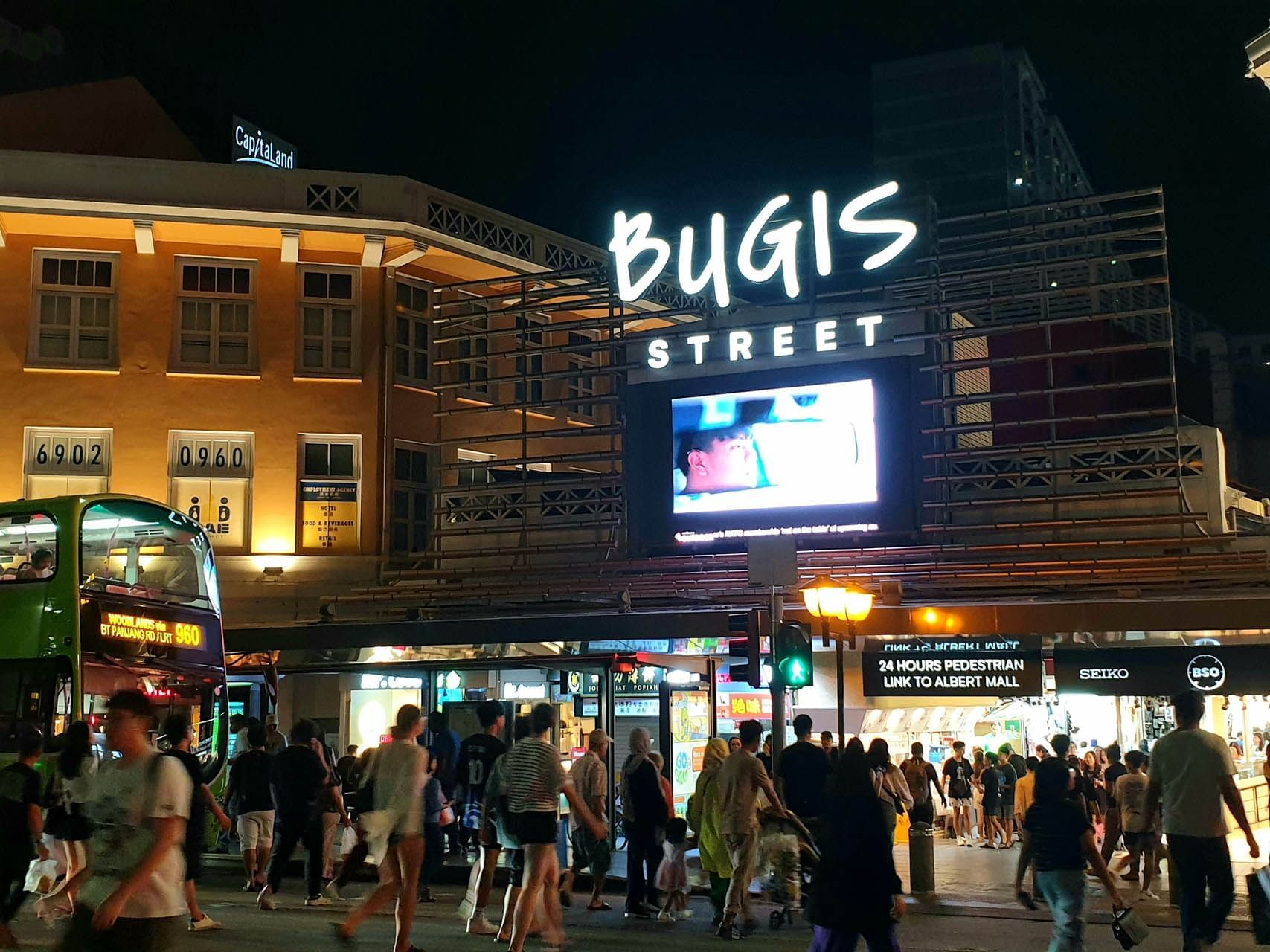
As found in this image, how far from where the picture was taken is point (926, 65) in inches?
3834

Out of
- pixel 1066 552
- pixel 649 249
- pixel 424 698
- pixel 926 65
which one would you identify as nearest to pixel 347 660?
pixel 424 698

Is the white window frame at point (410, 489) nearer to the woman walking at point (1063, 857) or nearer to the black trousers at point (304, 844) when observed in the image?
the black trousers at point (304, 844)

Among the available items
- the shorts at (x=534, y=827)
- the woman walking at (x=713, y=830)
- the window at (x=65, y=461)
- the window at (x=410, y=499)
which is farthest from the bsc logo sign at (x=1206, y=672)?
the window at (x=65, y=461)

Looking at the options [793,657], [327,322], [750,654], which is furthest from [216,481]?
[793,657]

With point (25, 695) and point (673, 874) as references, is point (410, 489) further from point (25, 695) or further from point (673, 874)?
point (673, 874)

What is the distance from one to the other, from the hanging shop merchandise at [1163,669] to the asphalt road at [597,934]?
5298 millimetres

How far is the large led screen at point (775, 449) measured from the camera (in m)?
20.3

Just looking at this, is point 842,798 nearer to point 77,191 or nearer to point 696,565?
point 696,565

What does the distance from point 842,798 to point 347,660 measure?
1532 cm

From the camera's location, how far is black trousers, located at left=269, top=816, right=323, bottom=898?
13695mm

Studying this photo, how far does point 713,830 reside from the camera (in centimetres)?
1327

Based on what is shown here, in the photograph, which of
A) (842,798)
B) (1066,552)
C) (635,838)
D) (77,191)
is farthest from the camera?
(77,191)

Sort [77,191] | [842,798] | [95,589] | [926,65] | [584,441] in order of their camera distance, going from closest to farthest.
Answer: [842,798], [95,589], [77,191], [584,441], [926,65]

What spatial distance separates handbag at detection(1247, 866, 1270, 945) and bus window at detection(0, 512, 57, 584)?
12.9 metres
